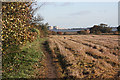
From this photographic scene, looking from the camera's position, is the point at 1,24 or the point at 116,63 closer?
the point at 1,24

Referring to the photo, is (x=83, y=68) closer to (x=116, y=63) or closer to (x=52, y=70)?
(x=52, y=70)

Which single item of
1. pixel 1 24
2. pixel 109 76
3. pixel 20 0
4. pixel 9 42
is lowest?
pixel 109 76

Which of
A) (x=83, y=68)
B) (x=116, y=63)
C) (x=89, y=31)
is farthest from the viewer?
(x=89, y=31)

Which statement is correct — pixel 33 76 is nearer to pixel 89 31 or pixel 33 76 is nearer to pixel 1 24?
pixel 1 24

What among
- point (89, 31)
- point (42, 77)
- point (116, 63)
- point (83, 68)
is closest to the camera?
point (42, 77)

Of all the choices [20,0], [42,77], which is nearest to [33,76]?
[42,77]

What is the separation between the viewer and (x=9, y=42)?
922 centimetres

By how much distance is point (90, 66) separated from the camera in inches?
379

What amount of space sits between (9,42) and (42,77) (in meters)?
2.57

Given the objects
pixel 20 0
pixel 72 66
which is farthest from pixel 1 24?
pixel 72 66

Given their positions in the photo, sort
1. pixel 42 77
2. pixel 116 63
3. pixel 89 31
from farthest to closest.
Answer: pixel 89 31 → pixel 116 63 → pixel 42 77

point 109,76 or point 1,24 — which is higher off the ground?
point 1,24

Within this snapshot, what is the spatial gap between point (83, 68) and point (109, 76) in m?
1.46

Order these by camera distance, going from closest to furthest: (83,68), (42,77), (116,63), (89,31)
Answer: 1. (42,77)
2. (83,68)
3. (116,63)
4. (89,31)
